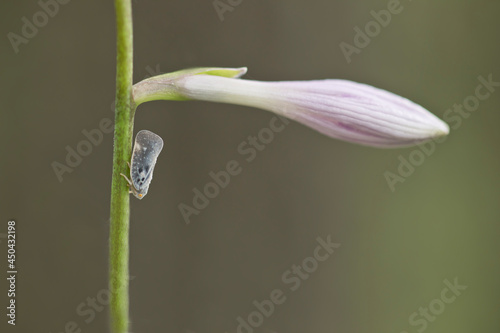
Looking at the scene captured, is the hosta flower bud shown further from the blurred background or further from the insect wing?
the blurred background

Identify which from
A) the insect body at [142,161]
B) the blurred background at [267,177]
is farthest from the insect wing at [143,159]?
the blurred background at [267,177]

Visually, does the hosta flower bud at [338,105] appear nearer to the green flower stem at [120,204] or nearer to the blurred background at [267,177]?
the green flower stem at [120,204]

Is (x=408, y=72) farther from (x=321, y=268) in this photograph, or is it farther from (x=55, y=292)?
(x=55, y=292)

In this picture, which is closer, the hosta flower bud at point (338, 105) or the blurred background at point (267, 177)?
the hosta flower bud at point (338, 105)

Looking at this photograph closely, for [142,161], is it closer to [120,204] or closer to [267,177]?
[120,204]

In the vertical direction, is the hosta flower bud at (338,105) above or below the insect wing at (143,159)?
above

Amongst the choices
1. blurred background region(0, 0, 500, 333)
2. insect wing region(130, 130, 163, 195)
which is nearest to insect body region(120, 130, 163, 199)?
insect wing region(130, 130, 163, 195)
